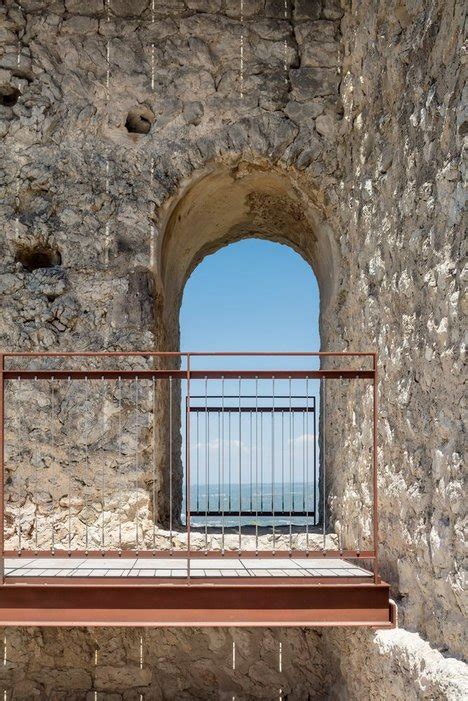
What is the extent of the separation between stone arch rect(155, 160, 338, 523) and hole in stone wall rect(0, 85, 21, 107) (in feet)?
5.85

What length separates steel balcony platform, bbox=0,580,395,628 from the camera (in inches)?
195

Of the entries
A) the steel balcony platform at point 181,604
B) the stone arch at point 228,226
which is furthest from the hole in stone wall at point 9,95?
the steel balcony platform at point 181,604

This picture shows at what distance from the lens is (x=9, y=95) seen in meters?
7.14

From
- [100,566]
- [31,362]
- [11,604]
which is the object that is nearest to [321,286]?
[31,362]

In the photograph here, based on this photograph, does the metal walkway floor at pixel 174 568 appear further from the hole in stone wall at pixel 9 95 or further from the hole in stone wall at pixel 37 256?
the hole in stone wall at pixel 9 95

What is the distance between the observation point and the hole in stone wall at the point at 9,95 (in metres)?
7.06

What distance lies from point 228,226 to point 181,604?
15.5 feet

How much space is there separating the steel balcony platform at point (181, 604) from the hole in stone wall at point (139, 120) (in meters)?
4.23

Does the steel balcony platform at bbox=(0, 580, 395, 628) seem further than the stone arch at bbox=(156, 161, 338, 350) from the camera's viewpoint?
No

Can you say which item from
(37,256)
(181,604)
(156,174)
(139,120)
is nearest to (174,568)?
(181,604)

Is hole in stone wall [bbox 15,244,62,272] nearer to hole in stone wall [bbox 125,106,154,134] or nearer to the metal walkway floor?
hole in stone wall [bbox 125,106,154,134]

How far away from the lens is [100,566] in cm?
568

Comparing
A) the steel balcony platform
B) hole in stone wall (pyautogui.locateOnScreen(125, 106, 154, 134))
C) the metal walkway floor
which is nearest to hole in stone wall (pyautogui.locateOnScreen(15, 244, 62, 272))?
hole in stone wall (pyautogui.locateOnScreen(125, 106, 154, 134))

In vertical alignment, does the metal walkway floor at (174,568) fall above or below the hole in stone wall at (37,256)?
below
